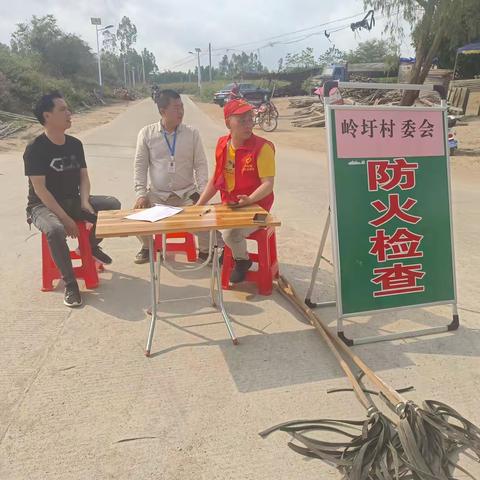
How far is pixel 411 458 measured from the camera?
6.85 ft

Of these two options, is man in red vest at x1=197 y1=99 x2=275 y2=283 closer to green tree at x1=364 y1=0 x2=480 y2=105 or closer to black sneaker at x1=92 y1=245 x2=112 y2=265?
black sneaker at x1=92 y1=245 x2=112 y2=265

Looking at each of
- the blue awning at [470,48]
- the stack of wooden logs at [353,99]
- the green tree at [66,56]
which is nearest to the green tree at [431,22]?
the stack of wooden logs at [353,99]

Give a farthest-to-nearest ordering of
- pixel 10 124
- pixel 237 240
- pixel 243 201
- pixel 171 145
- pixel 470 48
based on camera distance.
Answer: pixel 470 48
pixel 10 124
pixel 171 145
pixel 237 240
pixel 243 201

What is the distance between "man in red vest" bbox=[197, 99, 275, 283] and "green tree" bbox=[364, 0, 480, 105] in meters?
11.3

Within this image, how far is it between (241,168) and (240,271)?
863 mm

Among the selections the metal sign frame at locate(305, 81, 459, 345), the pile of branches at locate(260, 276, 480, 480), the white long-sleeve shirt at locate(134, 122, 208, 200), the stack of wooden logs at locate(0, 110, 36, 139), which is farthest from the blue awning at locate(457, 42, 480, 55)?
the pile of branches at locate(260, 276, 480, 480)

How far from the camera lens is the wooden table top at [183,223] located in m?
2.88

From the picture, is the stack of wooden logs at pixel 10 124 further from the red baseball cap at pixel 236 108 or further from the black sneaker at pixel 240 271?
the red baseball cap at pixel 236 108

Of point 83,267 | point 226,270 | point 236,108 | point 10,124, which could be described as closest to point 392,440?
point 226,270

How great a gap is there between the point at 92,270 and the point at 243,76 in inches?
2053

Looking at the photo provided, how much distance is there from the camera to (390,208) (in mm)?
3119

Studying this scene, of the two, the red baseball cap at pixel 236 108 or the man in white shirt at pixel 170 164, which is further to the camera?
the man in white shirt at pixel 170 164

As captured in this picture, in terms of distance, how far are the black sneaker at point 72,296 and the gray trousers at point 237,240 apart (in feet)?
3.93

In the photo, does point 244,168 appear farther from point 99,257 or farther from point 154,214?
point 99,257
